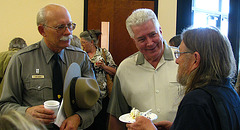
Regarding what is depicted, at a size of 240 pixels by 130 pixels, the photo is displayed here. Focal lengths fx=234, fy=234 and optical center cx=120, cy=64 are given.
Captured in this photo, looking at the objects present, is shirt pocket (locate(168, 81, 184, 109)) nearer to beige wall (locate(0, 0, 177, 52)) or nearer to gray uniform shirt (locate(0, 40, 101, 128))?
gray uniform shirt (locate(0, 40, 101, 128))

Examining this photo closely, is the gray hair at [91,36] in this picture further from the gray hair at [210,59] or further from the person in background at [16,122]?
the person in background at [16,122]

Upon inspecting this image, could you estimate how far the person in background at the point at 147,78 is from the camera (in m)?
1.79

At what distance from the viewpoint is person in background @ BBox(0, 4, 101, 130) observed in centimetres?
172

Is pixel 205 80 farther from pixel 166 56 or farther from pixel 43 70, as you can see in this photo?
pixel 43 70

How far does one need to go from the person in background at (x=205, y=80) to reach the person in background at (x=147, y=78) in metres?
0.47

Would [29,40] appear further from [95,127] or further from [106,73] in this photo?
[95,127]

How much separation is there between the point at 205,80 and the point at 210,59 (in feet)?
0.36

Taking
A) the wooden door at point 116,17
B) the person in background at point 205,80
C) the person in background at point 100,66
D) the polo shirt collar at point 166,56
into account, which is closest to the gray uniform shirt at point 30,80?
the polo shirt collar at point 166,56

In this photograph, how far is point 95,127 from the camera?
3.73 metres

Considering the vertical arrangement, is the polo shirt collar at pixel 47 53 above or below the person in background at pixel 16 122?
above

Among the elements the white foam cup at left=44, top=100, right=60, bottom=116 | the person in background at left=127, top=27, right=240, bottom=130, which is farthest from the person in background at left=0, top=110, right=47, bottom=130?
the white foam cup at left=44, top=100, right=60, bottom=116

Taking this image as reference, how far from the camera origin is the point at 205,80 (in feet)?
3.79

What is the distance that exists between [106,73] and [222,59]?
2628 mm

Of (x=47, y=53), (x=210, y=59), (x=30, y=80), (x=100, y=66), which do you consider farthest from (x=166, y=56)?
(x=100, y=66)
